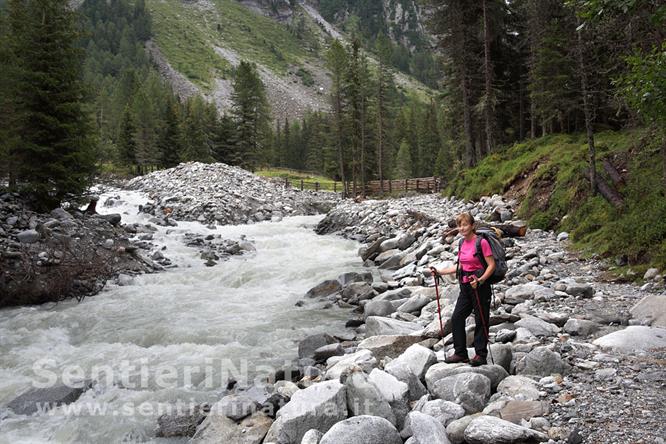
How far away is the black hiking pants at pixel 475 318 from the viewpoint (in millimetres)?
5676

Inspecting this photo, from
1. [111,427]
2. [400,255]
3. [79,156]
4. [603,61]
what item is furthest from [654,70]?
[79,156]

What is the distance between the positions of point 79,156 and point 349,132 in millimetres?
30695

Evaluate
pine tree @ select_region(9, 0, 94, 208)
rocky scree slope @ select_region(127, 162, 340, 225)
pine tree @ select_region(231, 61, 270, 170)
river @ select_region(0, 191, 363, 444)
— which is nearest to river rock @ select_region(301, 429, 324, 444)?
river @ select_region(0, 191, 363, 444)

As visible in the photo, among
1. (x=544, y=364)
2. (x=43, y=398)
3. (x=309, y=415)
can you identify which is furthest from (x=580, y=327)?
(x=43, y=398)

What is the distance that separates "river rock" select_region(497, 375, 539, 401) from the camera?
476 cm

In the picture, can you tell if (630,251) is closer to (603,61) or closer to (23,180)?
(603,61)

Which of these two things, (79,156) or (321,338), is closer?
(321,338)

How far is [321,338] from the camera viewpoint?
859 centimetres

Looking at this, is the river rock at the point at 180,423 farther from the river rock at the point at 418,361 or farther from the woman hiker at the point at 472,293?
the woman hiker at the point at 472,293

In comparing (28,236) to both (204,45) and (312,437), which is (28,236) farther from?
(204,45)

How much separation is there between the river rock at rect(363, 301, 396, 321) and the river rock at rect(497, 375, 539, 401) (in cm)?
513

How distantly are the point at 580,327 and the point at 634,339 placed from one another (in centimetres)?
76

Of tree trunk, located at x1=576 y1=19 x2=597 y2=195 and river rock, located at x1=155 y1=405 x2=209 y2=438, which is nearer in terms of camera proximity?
river rock, located at x1=155 y1=405 x2=209 y2=438

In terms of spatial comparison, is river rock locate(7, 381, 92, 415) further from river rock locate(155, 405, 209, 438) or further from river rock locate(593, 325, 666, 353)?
river rock locate(593, 325, 666, 353)
